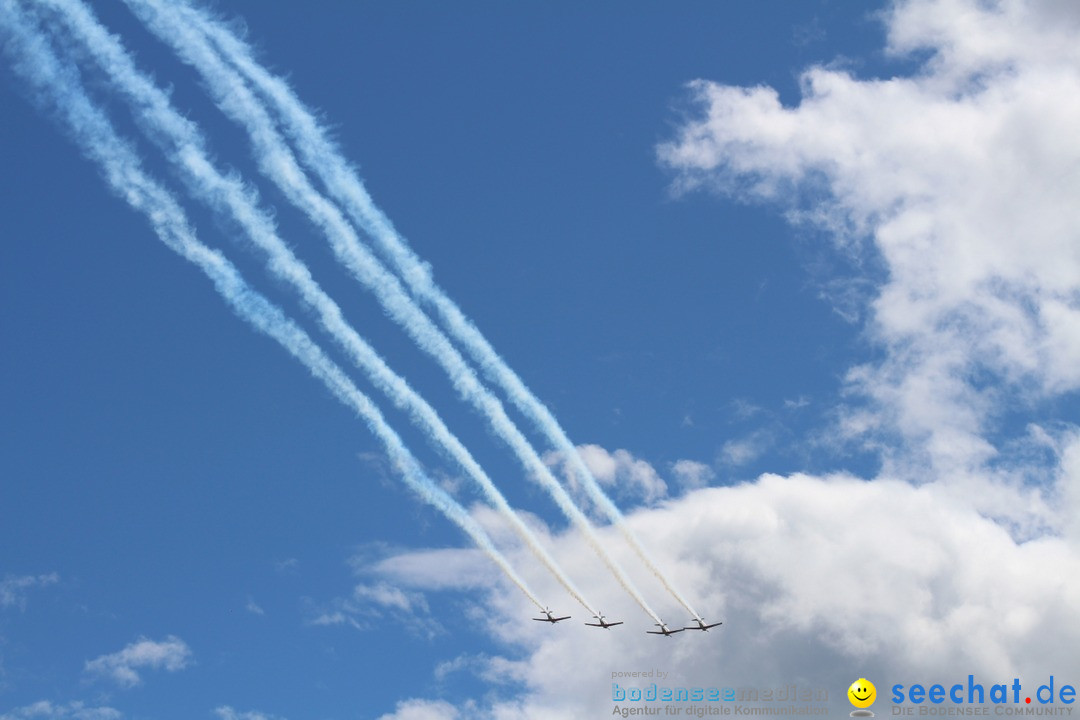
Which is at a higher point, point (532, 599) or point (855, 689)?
point (532, 599)

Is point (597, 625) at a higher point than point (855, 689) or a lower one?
higher

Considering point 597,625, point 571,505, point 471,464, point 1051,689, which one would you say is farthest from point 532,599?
point 1051,689

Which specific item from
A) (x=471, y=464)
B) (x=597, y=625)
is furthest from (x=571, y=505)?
(x=597, y=625)

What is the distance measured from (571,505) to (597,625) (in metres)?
27.0

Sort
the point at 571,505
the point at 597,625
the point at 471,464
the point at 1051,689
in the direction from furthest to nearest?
the point at 597,625
the point at 1051,689
the point at 571,505
the point at 471,464

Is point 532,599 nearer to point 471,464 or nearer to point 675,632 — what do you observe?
point 675,632

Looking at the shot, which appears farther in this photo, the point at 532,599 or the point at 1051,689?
the point at 532,599

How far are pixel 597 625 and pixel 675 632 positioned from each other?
633 cm

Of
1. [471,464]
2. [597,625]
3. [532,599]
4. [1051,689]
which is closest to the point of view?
[471,464]

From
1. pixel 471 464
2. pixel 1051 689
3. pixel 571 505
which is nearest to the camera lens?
pixel 471 464

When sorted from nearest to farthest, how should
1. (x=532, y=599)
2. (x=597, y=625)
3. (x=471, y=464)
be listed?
(x=471, y=464) → (x=532, y=599) → (x=597, y=625)

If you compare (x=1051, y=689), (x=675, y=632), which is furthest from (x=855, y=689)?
(x=675, y=632)

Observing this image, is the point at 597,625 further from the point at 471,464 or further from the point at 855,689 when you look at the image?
the point at 471,464

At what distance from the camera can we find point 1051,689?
266ft
